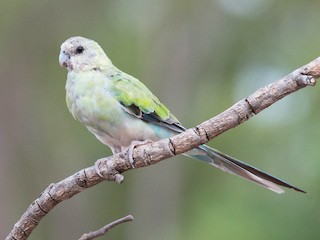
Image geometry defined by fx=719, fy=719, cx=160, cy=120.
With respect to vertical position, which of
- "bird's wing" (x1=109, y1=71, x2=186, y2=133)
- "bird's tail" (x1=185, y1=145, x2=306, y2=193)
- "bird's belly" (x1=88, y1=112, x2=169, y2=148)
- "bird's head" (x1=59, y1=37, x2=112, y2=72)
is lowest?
"bird's tail" (x1=185, y1=145, x2=306, y2=193)

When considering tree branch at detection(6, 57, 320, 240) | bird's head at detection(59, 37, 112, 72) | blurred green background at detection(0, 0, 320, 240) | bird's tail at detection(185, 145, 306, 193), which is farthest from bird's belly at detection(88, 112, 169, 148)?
blurred green background at detection(0, 0, 320, 240)

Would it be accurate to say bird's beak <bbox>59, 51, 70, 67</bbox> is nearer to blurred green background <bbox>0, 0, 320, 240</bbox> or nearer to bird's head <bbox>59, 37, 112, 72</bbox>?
bird's head <bbox>59, 37, 112, 72</bbox>

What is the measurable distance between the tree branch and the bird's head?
1.12m

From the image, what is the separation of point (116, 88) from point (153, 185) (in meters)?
4.18

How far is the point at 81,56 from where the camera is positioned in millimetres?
4469

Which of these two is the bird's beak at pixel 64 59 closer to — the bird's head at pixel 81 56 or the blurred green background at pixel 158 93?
the bird's head at pixel 81 56

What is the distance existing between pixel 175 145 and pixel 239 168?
2.38 feet

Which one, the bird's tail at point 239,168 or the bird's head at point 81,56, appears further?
the bird's head at point 81,56

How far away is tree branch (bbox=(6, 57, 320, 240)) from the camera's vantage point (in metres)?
3.02

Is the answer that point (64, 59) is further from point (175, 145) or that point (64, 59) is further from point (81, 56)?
point (175, 145)

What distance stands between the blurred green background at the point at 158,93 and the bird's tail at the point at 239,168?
3819 mm

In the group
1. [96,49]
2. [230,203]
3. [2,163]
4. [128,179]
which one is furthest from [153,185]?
[96,49]

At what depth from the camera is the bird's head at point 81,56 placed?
14.5 feet

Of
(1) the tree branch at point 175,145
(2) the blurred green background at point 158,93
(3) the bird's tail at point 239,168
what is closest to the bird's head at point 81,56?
(3) the bird's tail at point 239,168
